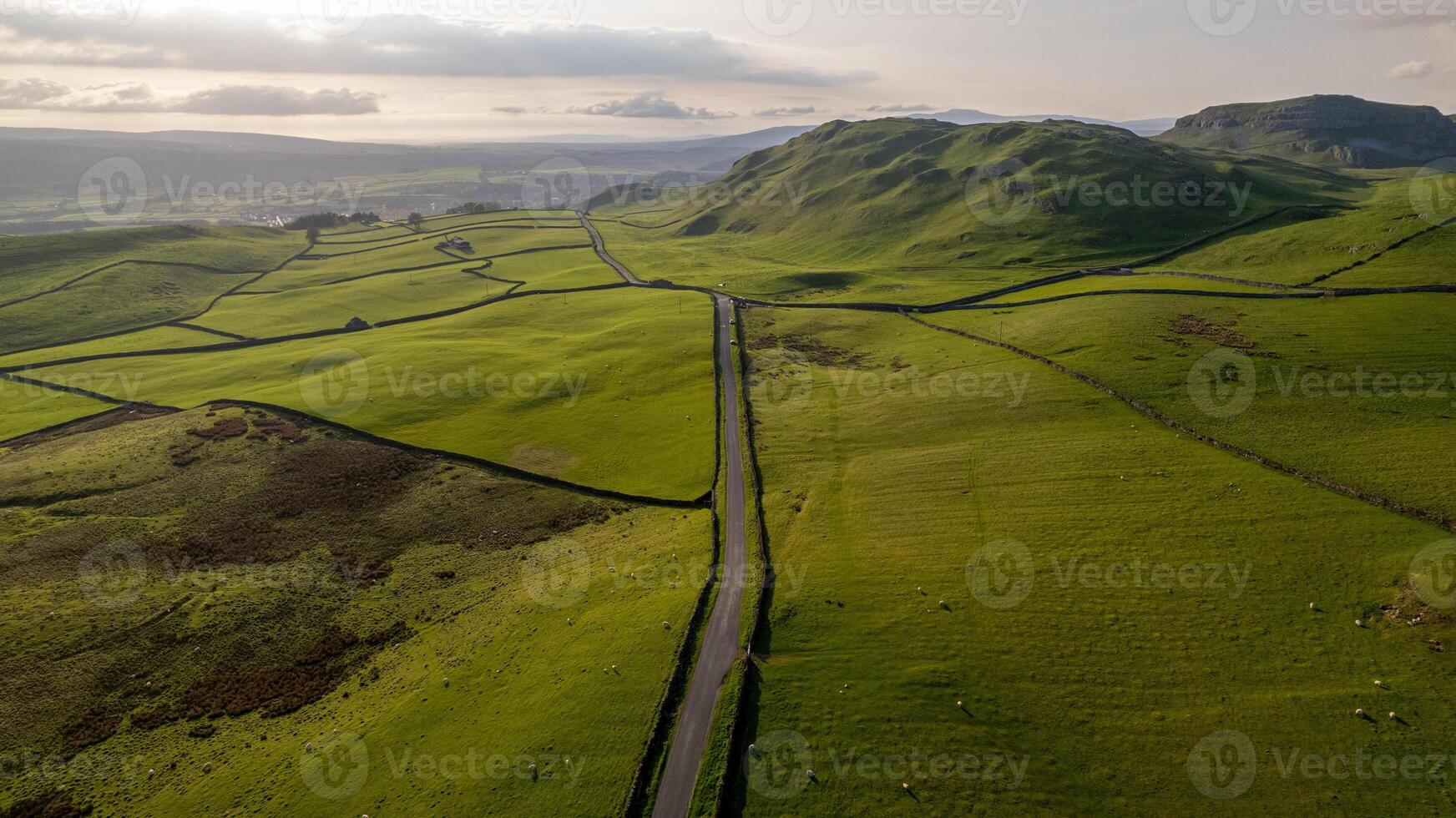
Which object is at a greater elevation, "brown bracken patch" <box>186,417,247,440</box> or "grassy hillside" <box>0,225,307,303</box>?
"grassy hillside" <box>0,225,307,303</box>

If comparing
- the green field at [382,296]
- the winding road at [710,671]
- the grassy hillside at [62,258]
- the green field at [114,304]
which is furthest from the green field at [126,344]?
the winding road at [710,671]

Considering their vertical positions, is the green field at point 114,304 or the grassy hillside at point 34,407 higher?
the green field at point 114,304

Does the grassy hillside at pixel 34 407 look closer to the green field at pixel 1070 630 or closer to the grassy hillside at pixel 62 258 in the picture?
the grassy hillside at pixel 62 258

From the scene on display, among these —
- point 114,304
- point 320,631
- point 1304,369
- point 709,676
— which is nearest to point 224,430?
point 320,631

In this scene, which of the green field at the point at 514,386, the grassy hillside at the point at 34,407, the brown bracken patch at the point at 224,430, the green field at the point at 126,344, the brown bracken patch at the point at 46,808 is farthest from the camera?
the green field at the point at 126,344

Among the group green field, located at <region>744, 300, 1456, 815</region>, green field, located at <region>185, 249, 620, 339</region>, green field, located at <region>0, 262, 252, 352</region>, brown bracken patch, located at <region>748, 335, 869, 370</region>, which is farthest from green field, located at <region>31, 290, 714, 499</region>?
green field, located at <region>0, 262, 252, 352</region>

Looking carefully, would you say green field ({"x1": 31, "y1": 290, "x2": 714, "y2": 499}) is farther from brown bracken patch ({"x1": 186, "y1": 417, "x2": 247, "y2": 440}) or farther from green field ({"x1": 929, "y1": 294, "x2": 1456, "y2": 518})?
green field ({"x1": 929, "y1": 294, "x2": 1456, "y2": 518})
